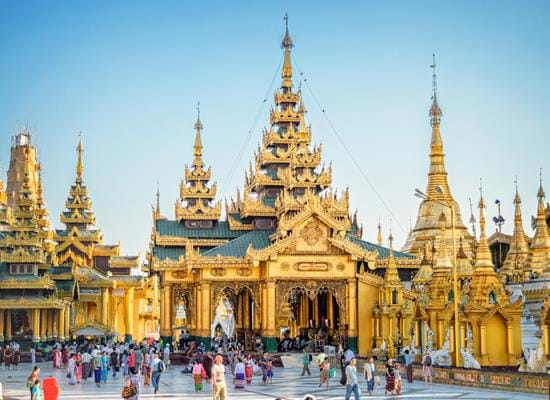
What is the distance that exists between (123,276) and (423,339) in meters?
38.5

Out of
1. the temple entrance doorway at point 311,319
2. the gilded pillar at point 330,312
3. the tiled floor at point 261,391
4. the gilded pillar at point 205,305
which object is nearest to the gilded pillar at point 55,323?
the temple entrance doorway at point 311,319

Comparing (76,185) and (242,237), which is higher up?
(76,185)

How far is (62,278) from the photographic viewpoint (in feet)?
226

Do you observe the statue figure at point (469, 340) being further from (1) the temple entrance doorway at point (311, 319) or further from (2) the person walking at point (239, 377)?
(1) the temple entrance doorway at point (311, 319)

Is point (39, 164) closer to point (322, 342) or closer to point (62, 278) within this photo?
point (62, 278)

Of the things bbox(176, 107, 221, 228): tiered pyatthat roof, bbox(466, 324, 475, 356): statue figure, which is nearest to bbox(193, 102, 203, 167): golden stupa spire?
bbox(176, 107, 221, 228): tiered pyatthat roof

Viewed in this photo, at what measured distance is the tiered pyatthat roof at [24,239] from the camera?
59.3 meters

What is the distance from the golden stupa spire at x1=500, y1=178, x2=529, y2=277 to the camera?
196ft

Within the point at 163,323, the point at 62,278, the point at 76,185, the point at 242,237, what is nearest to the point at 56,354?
the point at 163,323

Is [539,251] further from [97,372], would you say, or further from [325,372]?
[97,372]

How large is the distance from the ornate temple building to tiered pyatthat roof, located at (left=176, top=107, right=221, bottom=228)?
927cm

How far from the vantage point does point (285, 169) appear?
191 ft

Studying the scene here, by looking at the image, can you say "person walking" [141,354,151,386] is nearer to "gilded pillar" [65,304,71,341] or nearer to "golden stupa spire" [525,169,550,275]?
"golden stupa spire" [525,169,550,275]

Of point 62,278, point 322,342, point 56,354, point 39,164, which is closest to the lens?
point 56,354
